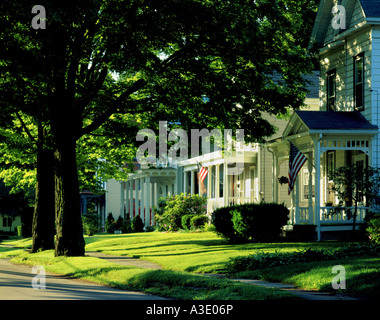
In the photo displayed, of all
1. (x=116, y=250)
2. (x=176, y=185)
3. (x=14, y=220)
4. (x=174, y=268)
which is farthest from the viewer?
(x=14, y=220)

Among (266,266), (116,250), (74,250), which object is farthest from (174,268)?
(116,250)

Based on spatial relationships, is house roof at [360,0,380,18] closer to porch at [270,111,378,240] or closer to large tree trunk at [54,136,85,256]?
porch at [270,111,378,240]

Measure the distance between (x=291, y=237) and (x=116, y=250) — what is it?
25.0ft

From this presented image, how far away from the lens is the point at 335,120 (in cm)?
2325

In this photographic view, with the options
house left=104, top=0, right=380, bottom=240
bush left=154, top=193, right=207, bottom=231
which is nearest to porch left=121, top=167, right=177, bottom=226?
bush left=154, top=193, right=207, bottom=231

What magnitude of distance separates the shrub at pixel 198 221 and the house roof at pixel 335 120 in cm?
1242

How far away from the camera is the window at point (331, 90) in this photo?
26.3 metres

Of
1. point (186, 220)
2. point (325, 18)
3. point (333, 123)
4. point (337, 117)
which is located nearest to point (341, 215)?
point (333, 123)

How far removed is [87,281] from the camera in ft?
48.3

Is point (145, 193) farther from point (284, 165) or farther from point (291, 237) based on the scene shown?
point (291, 237)

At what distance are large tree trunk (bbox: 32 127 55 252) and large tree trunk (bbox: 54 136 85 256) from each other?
4262 millimetres

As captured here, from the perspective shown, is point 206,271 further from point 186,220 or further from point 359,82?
point 186,220

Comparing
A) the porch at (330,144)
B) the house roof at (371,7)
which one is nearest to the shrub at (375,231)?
the porch at (330,144)

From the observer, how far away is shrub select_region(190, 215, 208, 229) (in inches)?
1351
